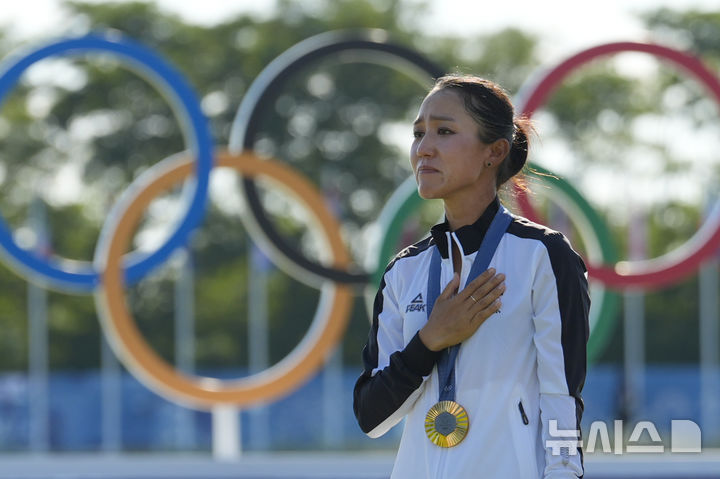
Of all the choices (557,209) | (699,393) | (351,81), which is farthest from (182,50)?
(699,393)

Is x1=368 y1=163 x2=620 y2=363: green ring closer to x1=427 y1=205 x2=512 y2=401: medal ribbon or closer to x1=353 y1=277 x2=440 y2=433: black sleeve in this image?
x1=353 y1=277 x2=440 y2=433: black sleeve

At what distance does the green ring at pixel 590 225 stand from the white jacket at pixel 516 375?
762 centimetres

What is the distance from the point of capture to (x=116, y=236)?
11078mm

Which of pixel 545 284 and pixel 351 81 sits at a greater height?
pixel 351 81

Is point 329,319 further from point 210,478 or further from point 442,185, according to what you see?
point 442,185

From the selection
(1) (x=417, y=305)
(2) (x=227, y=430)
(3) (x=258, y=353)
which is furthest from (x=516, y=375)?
(3) (x=258, y=353)

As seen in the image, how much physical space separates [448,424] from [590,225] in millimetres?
8882

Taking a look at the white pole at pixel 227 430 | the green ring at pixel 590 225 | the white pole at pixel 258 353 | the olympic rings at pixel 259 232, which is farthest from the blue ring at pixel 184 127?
the white pole at pixel 258 353

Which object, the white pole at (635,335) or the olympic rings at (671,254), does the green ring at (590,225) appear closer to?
the olympic rings at (671,254)

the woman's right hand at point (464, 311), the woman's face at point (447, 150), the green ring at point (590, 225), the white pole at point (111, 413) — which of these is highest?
the green ring at point (590, 225)

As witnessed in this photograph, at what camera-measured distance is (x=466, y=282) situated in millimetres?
3070

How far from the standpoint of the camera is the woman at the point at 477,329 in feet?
9.76

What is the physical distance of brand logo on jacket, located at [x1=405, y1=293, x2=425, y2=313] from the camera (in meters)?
3.16

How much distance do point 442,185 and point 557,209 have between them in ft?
75.1
